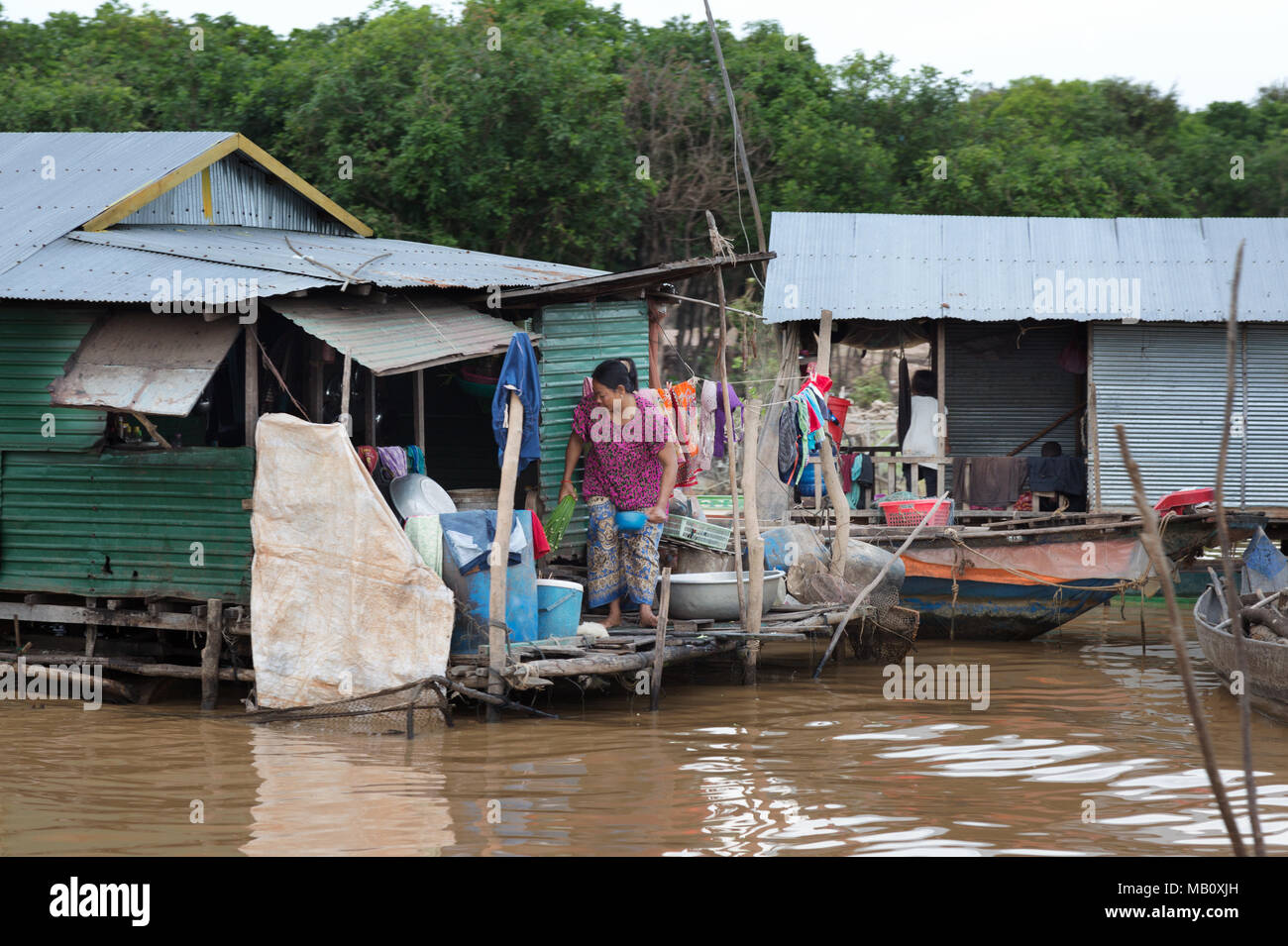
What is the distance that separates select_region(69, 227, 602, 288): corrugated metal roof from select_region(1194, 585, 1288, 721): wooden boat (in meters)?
5.64

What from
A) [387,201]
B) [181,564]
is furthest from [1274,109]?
[181,564]

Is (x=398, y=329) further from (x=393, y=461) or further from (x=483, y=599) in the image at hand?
(x=483, y=599)

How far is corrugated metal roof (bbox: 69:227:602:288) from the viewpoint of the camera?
955 centimetres

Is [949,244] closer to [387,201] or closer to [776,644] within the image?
[776,644]

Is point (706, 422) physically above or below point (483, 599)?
above

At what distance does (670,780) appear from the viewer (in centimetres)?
753

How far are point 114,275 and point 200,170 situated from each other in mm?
2777

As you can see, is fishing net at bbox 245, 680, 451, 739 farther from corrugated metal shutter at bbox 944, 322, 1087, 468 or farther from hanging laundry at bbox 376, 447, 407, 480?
corrugated metal shutter at bbox 944, 322, 1087, 468

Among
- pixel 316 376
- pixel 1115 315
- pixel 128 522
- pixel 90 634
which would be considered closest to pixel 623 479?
pixel 316 376

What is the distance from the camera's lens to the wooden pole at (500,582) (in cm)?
826

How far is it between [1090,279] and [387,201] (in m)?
9.50

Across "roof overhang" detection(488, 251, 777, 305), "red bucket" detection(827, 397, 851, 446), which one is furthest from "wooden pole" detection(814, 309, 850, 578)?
"red bucket" detection(827, 397, 851, 446)

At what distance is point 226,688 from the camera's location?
10.1 metres

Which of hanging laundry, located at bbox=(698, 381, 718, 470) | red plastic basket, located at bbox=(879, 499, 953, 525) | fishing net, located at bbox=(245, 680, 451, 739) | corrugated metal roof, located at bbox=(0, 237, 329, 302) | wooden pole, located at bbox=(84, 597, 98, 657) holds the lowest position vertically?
fishing net, located at bbox=(245, 680, 451, 739)
